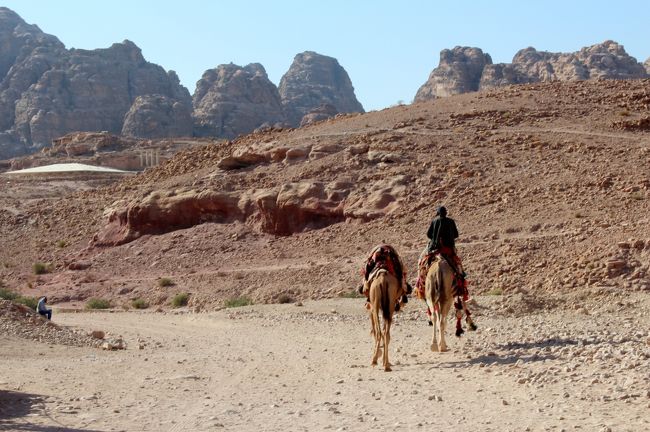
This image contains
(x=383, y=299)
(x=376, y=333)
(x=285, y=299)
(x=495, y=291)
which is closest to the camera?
(x=383, y=299)

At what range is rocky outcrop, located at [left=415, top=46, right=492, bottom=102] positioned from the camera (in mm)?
100688

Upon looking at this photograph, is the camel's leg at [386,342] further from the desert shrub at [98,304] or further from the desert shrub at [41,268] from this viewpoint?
the desert shrub at [41,268]

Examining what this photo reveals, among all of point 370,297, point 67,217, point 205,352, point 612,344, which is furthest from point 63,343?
point 67,217

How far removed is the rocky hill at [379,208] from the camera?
86.6 feet

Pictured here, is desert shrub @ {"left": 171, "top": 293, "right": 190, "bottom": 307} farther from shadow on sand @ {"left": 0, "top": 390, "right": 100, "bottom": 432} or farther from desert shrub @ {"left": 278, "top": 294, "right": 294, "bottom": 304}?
shadow on sand @ {"left": 0, "top": 390, "right": 100, "bottom": 432}

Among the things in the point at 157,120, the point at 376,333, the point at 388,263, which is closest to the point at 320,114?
the point at 157,120

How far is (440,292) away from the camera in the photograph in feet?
45.9

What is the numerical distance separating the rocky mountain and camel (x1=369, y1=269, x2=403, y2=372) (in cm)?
6931

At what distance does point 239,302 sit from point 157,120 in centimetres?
8558

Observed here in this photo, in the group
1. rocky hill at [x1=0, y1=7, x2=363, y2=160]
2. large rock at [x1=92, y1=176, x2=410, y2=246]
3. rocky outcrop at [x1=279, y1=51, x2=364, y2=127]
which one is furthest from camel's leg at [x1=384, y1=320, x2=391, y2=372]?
rocky outcrop at [x1=279, y1=51, x2=364, y2=127]

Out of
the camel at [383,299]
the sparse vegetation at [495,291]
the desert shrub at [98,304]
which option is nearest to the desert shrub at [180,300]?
the desert shrub at [98,304]

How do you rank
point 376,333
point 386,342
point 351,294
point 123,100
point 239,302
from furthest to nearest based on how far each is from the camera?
point 123,100
point 239,302
point 351,294
point 376,333
point 386,342

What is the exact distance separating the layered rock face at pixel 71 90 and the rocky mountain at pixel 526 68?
34.7 meters

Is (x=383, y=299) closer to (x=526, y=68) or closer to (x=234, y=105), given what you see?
(x=526, y=68)
